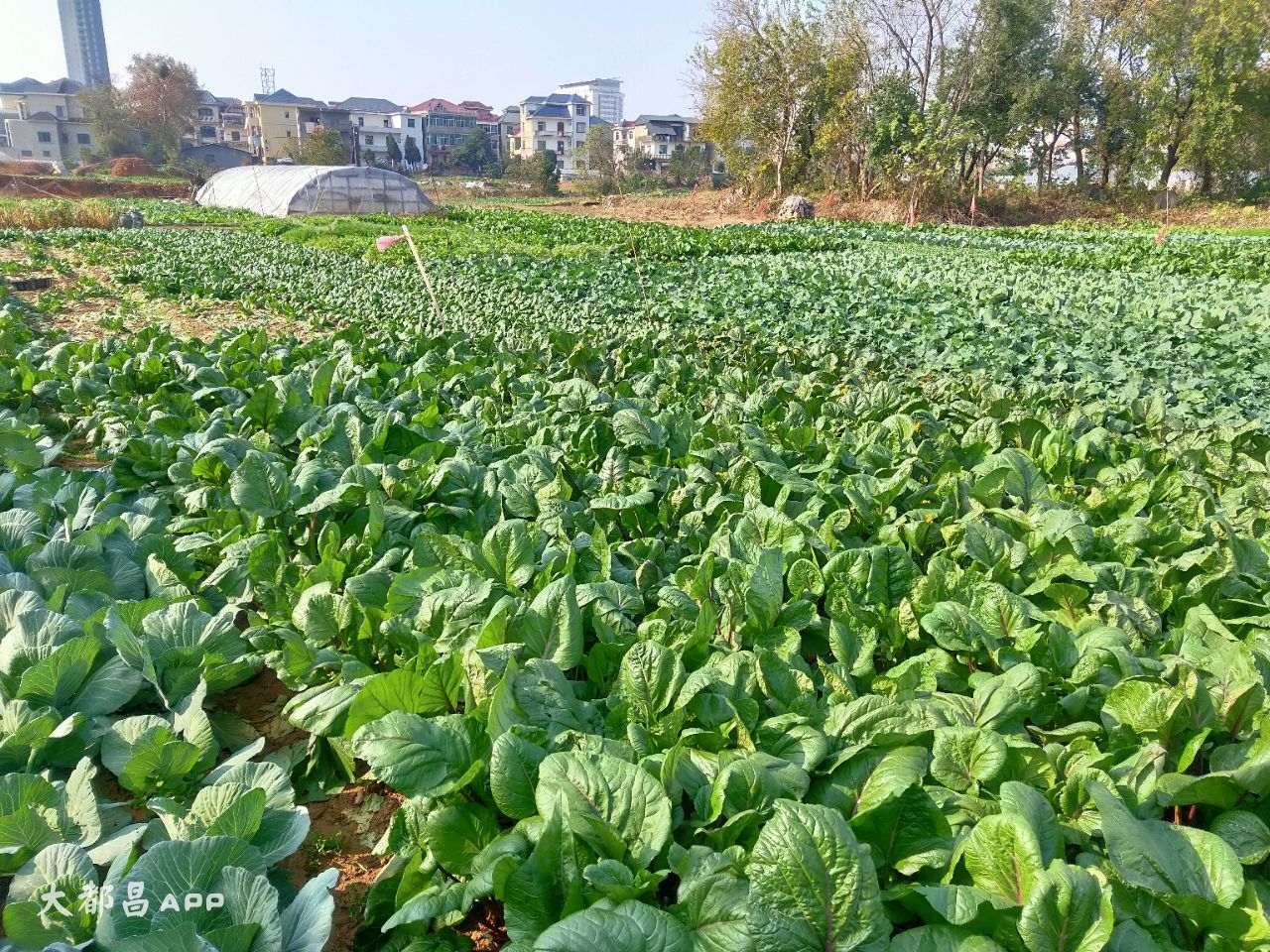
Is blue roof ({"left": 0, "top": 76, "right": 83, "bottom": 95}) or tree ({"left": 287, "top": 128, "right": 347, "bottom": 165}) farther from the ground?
blue roof ({"left": 0, "top": 76, "right": 83, "bottom": 95})

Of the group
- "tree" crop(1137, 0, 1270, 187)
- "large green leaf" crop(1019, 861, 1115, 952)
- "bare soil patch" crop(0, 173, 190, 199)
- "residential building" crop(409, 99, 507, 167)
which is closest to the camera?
"large green leaf" crop(1019, 861, 1115, 952)

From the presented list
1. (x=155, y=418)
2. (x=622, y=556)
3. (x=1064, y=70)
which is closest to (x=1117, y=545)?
(x=622, y=556)

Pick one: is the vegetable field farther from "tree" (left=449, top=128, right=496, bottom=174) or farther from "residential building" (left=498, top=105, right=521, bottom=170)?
"residential building" (left=498, top=105, right=521, bottom=170)

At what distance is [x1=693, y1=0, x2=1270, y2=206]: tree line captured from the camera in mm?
39250

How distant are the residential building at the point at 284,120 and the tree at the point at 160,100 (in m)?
8.29

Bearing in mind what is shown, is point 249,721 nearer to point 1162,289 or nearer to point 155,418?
point 155,418

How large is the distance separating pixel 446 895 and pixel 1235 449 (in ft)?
17.2

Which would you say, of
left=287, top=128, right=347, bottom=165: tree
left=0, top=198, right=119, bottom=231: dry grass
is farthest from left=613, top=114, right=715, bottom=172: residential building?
left=0, top=198, right=119, bottom=231: dry grass

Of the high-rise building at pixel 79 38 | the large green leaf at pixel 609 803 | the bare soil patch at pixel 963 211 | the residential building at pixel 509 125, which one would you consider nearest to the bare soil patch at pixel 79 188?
the bare soil patch at pixel 963 211

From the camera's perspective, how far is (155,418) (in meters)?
4.78

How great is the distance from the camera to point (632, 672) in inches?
81.3

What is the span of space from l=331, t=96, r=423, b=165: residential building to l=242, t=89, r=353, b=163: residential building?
297 cm

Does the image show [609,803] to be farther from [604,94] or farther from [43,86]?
[604,94]

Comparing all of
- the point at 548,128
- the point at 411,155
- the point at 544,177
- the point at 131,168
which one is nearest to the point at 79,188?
the point at 131,168
